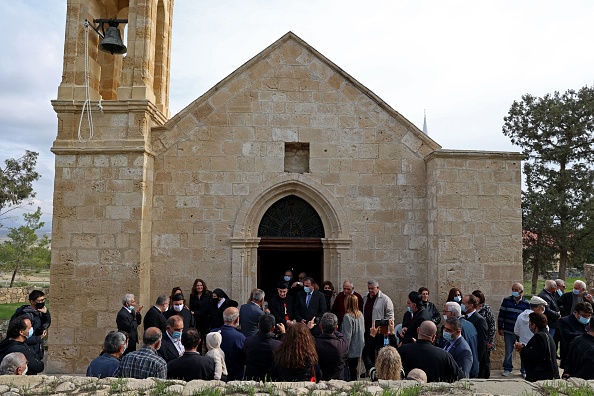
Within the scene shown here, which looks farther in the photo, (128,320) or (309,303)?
(309,303)

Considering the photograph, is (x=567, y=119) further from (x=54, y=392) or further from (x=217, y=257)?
(x=54, y=392)

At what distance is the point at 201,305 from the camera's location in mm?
7188

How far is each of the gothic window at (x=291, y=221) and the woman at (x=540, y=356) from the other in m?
4.28

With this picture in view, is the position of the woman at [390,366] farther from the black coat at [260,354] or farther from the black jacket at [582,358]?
the black jacket at [582,358]

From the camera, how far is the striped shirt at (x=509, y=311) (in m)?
6.94

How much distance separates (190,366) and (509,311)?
527cm

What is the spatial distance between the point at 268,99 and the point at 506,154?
4.32 m

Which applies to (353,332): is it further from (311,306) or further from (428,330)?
(428,330)

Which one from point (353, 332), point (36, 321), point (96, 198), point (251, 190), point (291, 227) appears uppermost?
point (251, 190)

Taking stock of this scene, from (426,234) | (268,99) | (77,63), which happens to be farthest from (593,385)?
(77,63)

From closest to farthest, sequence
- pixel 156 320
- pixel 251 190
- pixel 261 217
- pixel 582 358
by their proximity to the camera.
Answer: pixel 582 358, pixel 156 320, pixel 251 190, pixel 261 217

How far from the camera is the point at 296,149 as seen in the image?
8.34 m

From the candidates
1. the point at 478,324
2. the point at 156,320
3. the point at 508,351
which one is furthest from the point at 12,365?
the point at 508,351

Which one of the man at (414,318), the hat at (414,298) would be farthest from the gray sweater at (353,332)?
the hat at (414,298)
